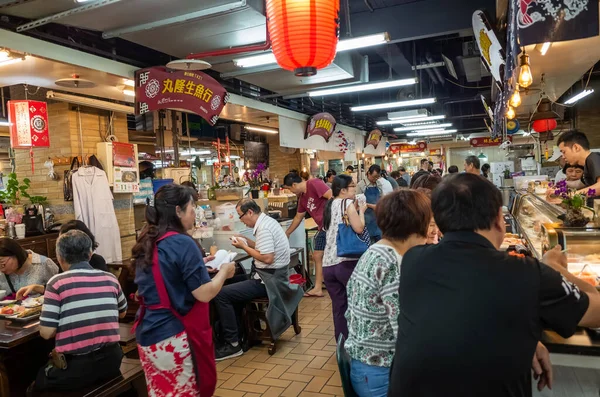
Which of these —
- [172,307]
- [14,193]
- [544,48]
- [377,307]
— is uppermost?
[544,48]

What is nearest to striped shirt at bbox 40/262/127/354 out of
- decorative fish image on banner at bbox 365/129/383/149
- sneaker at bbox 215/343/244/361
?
sneaker at bbox 215/343/244/361

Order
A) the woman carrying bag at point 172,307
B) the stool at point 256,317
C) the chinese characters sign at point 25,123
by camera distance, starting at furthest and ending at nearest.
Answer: the chinese characters sign at point 25,123 < the stool at point 256,317 < the woman carrying bag at point 172,307

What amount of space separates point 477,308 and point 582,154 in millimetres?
4698

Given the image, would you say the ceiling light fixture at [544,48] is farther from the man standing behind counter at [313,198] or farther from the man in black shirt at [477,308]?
the man in black shirt at [477,308]

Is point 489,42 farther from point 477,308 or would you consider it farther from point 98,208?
point 98,208

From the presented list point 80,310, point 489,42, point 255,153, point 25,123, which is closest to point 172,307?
point 80,310

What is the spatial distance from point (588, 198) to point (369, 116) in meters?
14.1

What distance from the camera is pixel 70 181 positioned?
262 inches

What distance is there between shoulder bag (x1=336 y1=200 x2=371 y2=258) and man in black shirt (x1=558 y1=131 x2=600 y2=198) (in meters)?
2.73

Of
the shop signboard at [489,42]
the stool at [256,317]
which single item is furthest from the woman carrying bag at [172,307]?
the shop signboard at [489,42]

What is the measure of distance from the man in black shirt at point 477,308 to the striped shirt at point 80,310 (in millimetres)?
2355

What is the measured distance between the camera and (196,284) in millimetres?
2857

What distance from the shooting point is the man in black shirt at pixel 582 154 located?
4.97 meters

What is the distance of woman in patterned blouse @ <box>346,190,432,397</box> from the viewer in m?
2.26
